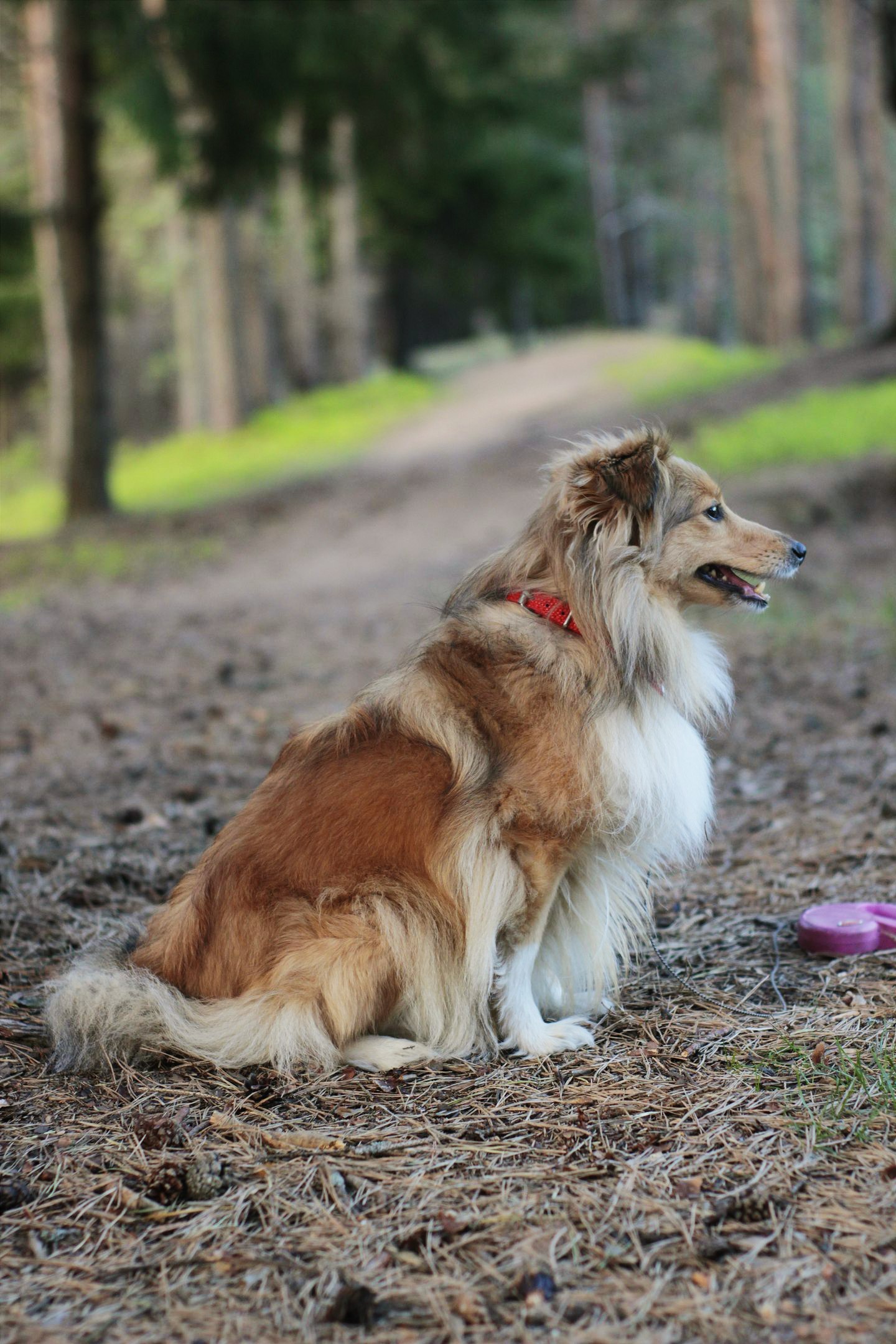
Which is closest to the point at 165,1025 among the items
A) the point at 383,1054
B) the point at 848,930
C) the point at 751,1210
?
the point at 383,1054

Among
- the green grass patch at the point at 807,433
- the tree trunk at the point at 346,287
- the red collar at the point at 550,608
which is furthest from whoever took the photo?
the tree trunk at the point at 346,287

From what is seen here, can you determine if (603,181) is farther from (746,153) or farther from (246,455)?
(246,455)

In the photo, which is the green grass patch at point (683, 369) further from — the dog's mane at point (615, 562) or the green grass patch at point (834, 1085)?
the green grass patch at point (834, 1085)

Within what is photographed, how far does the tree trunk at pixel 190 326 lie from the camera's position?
25953 millimetres

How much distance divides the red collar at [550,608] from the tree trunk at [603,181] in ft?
114

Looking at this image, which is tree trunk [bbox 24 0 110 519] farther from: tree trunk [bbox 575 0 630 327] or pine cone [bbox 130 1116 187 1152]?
tree trunk [bbox 575 0 630 327]

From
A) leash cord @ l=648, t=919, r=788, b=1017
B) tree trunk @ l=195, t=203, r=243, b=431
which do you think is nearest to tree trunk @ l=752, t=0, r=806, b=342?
tree trunk @ l=195, t=203, r=243, b=431

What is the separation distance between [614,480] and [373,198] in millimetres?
29470

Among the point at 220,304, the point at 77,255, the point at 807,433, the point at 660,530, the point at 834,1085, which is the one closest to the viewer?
the point at 834,1085

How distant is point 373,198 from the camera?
30469mm

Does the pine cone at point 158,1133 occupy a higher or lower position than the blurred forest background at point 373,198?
lower

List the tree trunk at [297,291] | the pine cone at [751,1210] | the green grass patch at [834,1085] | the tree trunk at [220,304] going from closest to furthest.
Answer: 1. the pine cone at [751,1210]
2. the green grass patch at [834,1085]
3. the tree trunk at [220,304]
4. the tree trunk at [297,291]

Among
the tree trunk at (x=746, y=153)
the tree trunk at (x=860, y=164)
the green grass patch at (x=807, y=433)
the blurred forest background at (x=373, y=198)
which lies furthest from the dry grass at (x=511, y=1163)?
the tree trunk at (x=746, y=153)

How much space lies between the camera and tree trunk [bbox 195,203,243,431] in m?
21.7
